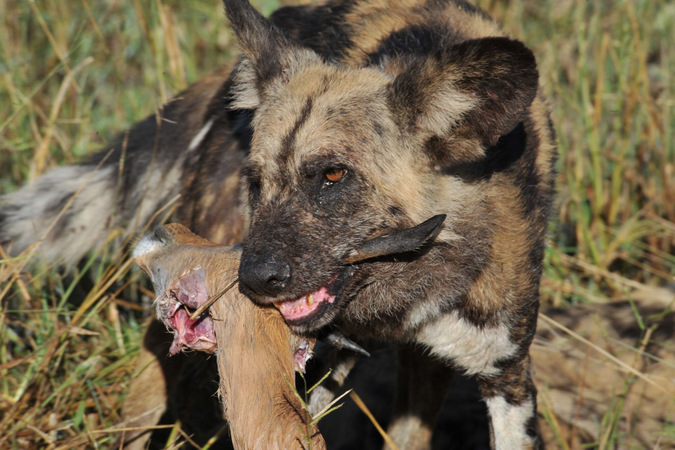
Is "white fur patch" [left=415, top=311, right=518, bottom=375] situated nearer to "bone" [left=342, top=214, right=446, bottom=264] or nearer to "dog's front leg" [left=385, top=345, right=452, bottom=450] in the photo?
"bone" [left=342, top=214, right=446, bottom=264]

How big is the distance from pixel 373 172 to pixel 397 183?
0.08 m

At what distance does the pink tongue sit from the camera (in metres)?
2.42

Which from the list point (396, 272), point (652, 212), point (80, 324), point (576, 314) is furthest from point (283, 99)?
point (652, 212)

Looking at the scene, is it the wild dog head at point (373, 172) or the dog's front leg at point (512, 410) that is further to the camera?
the dog's front leg at point (512, 410)

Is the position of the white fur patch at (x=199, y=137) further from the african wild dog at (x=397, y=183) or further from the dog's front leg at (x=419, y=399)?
the dog's front leg at (x=419, y=399)

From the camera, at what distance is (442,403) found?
363cm

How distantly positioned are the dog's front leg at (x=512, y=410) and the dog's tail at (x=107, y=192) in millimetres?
1621

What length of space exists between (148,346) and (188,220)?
543 mm

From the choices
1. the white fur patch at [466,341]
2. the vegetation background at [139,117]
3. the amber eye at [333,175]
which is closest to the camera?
the amber eye at [333,175]

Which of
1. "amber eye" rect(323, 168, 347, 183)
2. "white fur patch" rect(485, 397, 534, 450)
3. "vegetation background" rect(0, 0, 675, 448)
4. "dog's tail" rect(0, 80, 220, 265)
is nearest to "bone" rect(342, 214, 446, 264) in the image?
"amber eye" rect(323, 168, 347, 183)

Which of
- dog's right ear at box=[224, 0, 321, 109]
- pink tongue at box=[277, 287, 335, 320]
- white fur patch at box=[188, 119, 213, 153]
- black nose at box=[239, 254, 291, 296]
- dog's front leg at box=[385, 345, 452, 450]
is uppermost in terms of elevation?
dog's right ear at box=[224, 0, 321, 109]

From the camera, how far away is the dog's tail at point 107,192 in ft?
12.4

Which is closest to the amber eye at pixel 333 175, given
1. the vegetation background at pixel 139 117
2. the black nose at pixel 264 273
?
the black nose at pixel 264 273

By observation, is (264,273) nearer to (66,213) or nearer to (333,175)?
(333,175)
